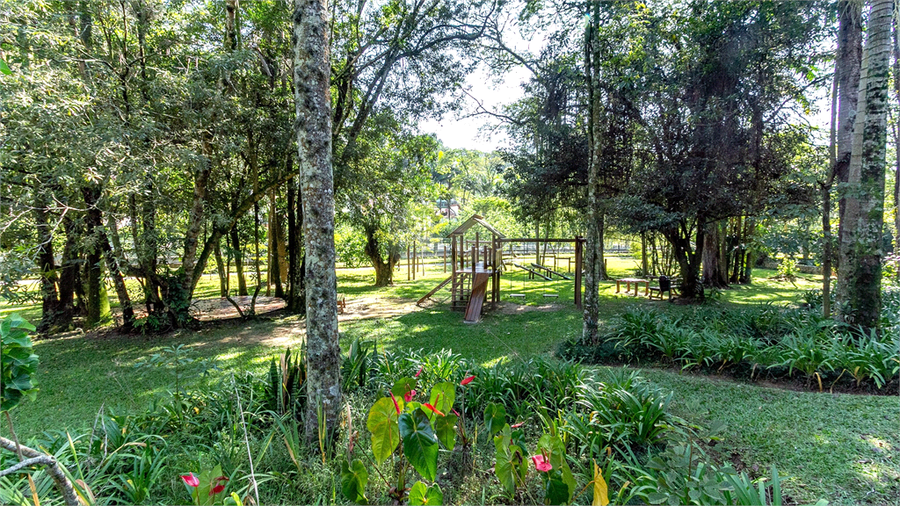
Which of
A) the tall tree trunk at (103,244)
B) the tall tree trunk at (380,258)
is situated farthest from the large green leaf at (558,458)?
the tall tree trunk at (380,258)

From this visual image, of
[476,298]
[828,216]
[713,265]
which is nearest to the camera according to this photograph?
[828,216]

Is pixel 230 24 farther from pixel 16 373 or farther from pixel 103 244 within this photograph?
pixel 16 373

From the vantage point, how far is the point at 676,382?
4051 mm

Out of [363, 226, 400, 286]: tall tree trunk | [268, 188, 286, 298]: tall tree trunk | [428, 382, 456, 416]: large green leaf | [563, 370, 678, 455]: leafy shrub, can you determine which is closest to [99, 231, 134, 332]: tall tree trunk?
[268, 188, 286, 298]: tall tree trunk

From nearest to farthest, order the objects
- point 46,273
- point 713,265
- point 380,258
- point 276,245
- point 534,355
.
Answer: point 534,355
point 46,273
point 276,245
point 713,265
point 380,258

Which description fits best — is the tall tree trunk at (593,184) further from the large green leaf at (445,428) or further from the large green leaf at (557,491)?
the large green leaf at (445,428)

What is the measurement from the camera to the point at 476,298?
8812mm

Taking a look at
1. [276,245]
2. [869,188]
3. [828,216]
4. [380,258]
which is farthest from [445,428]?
[380,258]

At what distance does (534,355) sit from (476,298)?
13.0 ft

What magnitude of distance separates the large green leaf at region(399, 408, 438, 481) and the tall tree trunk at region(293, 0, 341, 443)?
1166 mm

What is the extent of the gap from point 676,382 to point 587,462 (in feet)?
7.19

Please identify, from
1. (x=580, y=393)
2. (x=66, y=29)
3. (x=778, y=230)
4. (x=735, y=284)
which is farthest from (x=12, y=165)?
(x=735, y=284)

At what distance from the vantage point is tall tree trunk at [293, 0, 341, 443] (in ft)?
8.46

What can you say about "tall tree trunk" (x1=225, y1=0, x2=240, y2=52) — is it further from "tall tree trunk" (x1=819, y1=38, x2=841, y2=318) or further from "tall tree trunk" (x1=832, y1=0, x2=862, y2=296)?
"tall tree trunk" (x1=832, y1=0, x2=862, y2=296)
